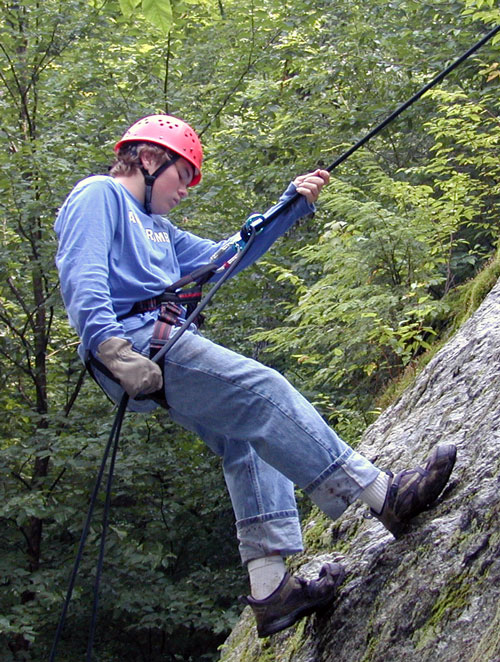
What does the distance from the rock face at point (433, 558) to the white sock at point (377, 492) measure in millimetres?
221

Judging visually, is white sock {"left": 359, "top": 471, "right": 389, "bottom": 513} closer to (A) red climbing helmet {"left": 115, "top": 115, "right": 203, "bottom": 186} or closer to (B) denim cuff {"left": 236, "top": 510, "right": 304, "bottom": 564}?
(B) denim cuff {"left": 236, "top": 510, "right": 304, "bottom": 564}

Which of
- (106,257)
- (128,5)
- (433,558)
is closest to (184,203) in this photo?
(128,5)

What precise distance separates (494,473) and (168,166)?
1.70 meters

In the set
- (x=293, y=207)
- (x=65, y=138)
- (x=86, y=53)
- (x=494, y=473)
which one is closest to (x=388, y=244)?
(x=293, y=207)

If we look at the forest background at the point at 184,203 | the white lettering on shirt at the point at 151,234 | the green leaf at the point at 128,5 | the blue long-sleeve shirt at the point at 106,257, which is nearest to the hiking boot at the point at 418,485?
the blue long-sleeve shirt at the point at 106,257

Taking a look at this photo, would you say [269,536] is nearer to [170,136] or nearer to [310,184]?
[310,184]

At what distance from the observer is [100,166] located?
8211 mm

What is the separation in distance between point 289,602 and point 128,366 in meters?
1.07

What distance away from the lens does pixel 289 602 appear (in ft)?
9.29

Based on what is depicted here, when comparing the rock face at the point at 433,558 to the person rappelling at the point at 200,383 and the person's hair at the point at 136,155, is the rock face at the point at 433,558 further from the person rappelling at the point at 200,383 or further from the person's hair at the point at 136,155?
the person's hair at the point at 136,155

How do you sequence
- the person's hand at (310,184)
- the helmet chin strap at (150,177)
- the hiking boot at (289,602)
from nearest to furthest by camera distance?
the hiking boot at (289,602) → the helmet chin strap at (150,177) → the person's hand at (310,184)

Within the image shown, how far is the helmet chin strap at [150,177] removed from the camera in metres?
3.03

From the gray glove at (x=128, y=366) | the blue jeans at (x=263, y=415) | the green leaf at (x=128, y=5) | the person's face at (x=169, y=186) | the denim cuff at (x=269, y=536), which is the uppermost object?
the green leaf at (x=128, y=5)

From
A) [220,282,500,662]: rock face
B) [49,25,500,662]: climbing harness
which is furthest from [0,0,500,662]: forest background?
[49,25,500,662]: climbing harness
